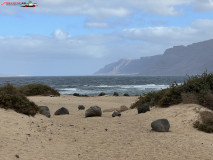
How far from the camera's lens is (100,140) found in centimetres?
1211

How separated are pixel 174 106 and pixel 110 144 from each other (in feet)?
26.4

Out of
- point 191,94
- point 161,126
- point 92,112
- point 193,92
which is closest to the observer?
point 161,126

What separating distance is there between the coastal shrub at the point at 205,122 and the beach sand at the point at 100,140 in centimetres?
35


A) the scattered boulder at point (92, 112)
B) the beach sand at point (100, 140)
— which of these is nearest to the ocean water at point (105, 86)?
the beach sand at point (100, 140)

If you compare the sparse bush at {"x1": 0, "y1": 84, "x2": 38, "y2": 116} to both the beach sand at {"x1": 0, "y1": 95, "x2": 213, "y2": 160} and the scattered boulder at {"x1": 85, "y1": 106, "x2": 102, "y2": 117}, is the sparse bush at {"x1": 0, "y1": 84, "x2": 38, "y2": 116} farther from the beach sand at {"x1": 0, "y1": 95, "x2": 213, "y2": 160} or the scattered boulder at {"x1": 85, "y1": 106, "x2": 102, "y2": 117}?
the scattered boulder at {"x1": 85, "y1": 106, "x2": 102, "y2": 117}

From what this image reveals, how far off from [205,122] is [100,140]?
5.72 m

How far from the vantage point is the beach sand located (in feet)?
32.7

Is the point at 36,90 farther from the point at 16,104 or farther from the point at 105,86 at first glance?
the point at 105,86

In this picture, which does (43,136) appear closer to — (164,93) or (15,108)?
(15,108)

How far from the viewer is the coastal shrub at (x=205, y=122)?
13.8m

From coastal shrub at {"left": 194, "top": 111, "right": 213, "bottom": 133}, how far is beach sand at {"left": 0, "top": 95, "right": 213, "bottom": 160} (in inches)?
13.9

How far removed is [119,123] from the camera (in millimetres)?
16125

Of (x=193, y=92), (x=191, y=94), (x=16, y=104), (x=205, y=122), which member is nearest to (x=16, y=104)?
(x=16, y=104)

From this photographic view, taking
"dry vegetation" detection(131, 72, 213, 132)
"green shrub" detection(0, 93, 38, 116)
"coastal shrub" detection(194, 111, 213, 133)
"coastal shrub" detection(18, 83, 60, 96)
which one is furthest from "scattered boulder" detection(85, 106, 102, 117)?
"coastal shrub" detection(18, 83, 60, 96)
